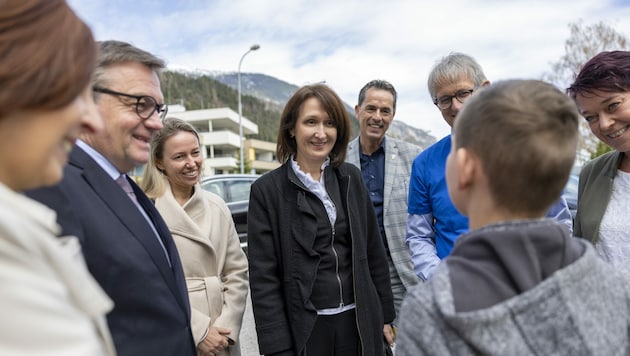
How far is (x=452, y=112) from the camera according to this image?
2.41 meters

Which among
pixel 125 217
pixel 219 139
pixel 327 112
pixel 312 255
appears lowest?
pixel 312 255

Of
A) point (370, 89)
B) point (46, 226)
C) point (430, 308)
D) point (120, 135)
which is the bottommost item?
point (430, 308)

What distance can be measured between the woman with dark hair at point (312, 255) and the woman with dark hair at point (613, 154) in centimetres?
117

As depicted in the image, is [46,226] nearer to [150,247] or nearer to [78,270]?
[78,270]

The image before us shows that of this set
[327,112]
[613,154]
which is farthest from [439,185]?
[613,154]

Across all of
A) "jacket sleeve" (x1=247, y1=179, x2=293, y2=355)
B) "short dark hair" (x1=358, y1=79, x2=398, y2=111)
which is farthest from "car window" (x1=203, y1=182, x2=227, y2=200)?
"jacket sleeve" (x1=247, y1=179, x2=293, y2=355)

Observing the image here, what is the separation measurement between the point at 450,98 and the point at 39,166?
6.97ft

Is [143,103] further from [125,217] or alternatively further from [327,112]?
[327,112]

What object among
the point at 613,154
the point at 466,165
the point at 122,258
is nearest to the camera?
the point at 466,165

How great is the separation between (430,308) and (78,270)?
28.9 inches

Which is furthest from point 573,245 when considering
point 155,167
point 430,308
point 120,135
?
point 155,167

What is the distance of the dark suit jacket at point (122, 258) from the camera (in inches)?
49.8

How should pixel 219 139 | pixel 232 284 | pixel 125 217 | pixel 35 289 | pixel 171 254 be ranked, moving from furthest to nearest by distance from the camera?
pixel 219 139 < pixel 232 284 < pixel 171 254 < pixel 125 217 < pixel 35 289

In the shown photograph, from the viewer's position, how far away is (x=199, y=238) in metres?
2.57
